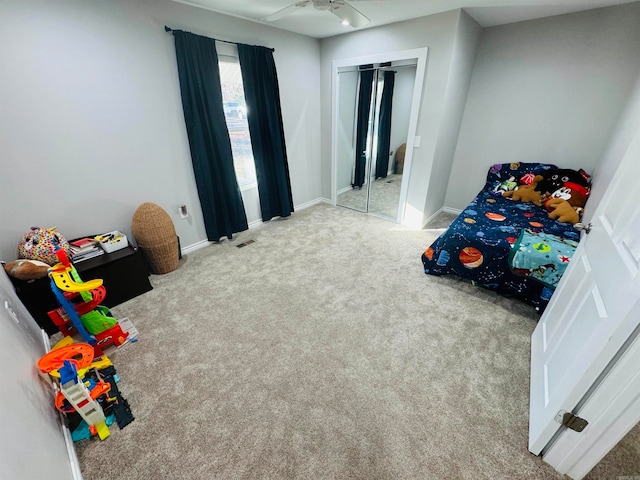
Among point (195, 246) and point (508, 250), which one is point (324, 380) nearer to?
point (508, 250)

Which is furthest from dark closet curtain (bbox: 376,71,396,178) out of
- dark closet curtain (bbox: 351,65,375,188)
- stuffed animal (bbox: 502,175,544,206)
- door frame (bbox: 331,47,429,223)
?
stuffed animal (bbox: 502,175,544,206)

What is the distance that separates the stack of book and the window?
160 centimetres

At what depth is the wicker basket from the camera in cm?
240

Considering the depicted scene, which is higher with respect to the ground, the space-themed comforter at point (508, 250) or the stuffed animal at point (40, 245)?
the stuffed animal at point (40, 245)

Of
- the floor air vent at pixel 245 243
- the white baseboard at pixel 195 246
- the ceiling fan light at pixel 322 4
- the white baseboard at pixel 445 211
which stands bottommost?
the floor air vent at pixel 245 243

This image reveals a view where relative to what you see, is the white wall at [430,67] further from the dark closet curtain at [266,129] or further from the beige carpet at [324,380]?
the beige carpet at [324,380]

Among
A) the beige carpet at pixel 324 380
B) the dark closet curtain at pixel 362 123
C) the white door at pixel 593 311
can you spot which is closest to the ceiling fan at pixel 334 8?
the dark closet curtain at pixel 362 123

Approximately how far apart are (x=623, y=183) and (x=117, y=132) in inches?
130

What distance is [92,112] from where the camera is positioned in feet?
6.82

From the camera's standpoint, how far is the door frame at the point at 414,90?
2807mm

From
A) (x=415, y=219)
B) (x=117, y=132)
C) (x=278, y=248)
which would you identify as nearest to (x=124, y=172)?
(x=117, y=132)

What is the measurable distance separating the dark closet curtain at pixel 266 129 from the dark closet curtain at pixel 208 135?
365mm

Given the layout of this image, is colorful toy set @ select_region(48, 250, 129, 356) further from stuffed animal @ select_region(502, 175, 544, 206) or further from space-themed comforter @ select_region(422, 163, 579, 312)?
stuffed animal @ select_region(502, 175, 544, 206)

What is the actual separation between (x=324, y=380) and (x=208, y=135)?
2518 mm
